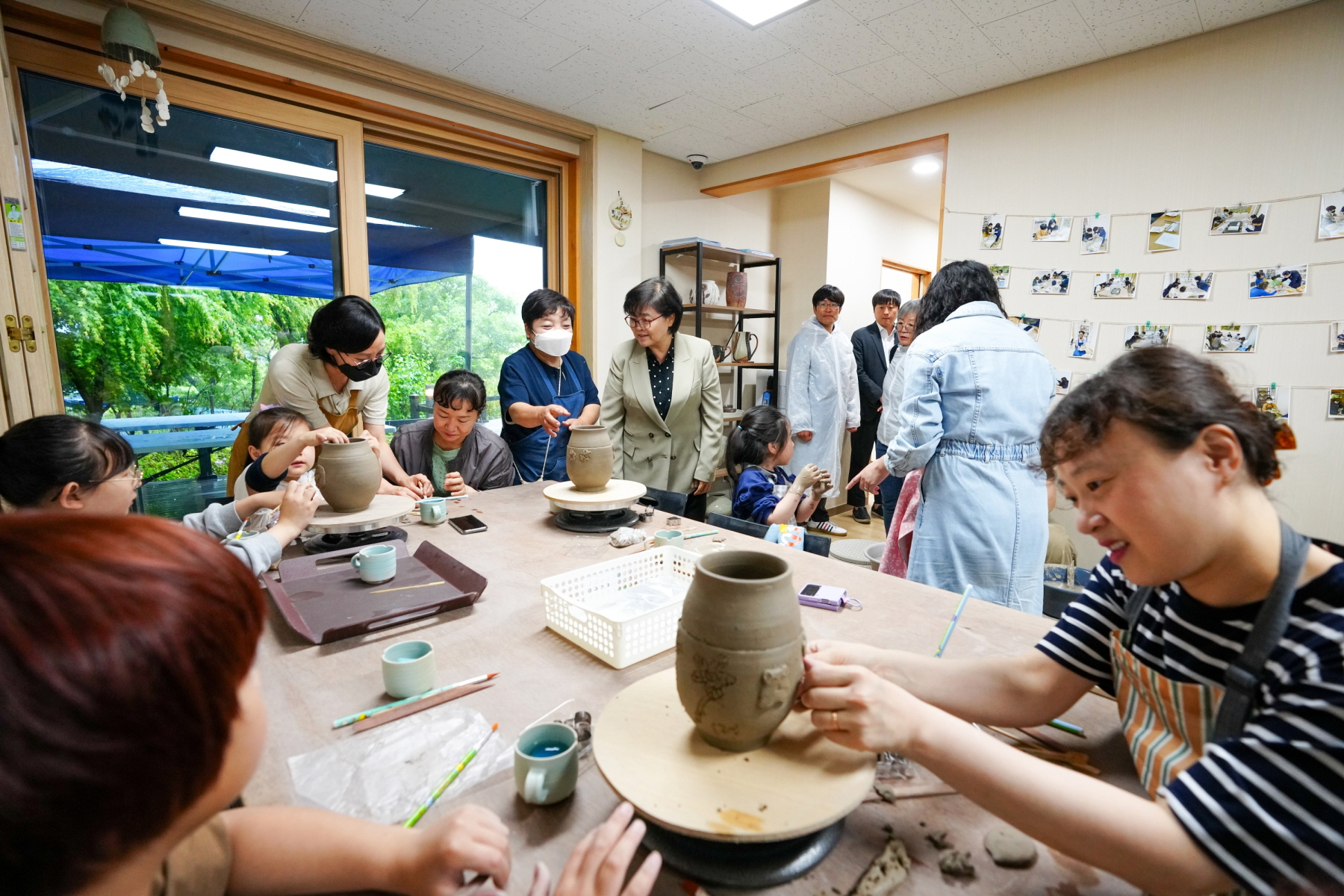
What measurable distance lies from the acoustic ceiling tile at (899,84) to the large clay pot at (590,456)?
8.38 feet

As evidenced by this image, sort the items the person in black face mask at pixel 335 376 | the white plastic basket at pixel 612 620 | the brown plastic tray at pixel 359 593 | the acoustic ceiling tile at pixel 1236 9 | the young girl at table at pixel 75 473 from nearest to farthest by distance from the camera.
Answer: the white plastic basket at pixel 612 620 < the brown plastic tray at pixel 359 593 < the young girl at table at pixel 75 473 < the person in black face mask at pixel 335 376 < the acoustic ceiling tile at pixel 1236 9

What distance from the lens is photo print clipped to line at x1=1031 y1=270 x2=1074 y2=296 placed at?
125 inches

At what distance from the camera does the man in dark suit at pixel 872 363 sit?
15.9 feet

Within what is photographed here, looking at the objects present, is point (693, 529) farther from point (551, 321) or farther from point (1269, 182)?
point (1269, 182)

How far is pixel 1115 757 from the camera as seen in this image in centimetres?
84

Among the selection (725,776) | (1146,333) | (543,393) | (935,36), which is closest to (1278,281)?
(1146,333)

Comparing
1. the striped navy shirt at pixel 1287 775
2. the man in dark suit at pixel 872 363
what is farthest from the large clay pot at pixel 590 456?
the man in dark suit at pixel 872 363

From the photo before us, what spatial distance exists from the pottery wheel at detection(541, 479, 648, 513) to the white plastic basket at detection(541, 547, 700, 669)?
406 millimetres

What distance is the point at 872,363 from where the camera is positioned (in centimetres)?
496

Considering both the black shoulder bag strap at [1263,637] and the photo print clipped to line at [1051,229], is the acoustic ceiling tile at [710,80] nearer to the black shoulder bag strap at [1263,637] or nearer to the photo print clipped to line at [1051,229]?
the photo print clipped to line at [1051,229]

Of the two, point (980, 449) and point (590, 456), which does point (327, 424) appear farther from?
point (980, 449)

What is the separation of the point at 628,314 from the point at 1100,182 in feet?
8.19

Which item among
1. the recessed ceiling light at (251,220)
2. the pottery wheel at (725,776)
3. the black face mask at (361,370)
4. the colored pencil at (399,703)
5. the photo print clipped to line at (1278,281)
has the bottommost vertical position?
the colored pencil at (399,703)

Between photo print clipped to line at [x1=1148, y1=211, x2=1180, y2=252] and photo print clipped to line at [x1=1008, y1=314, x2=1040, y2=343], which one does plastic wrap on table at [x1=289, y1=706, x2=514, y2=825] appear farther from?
photo print clipped to line at [x1=1148, y1=211, x2=1180, y2=252]
